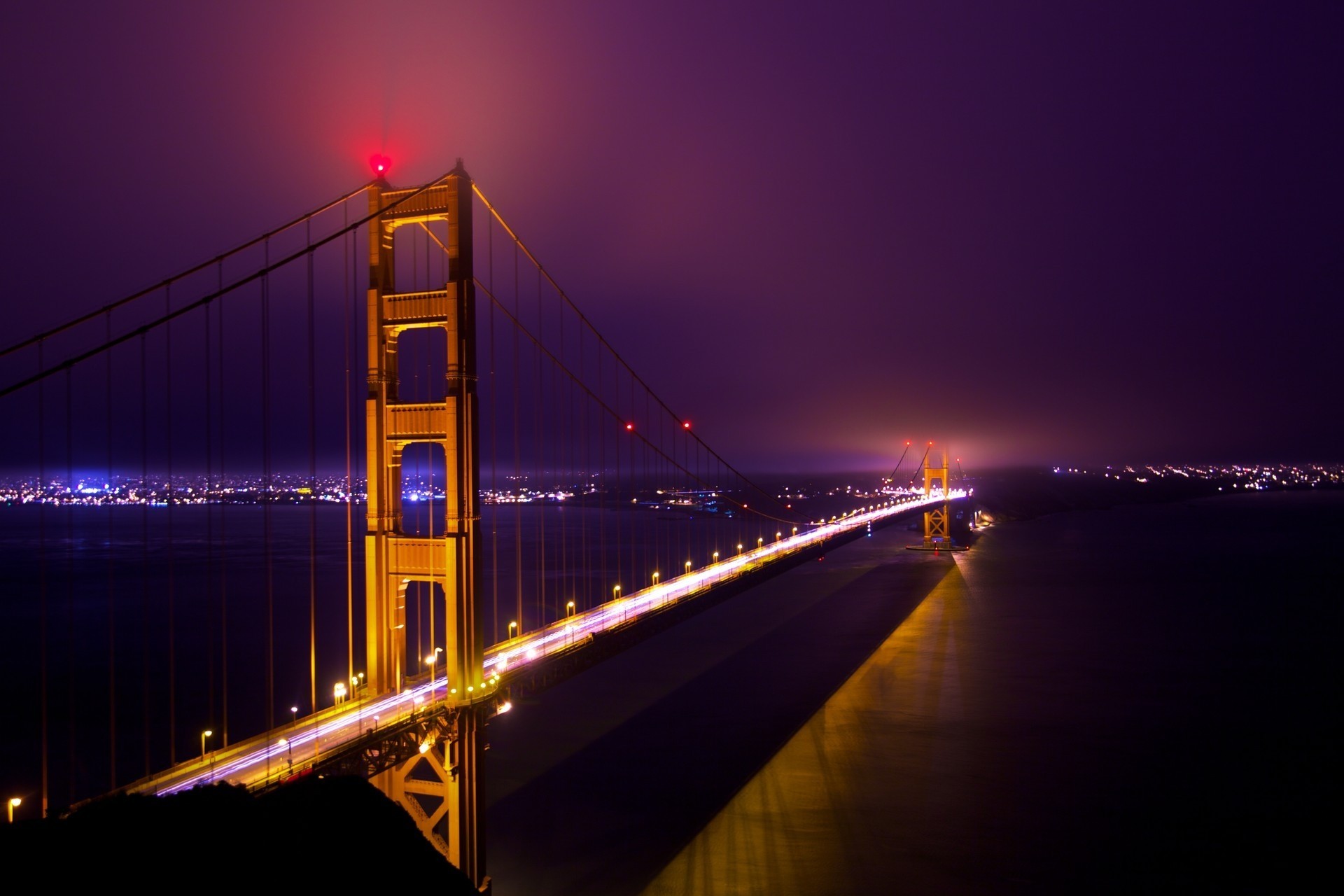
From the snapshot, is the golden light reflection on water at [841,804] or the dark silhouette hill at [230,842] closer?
the dark silhouette hill at [230,842]

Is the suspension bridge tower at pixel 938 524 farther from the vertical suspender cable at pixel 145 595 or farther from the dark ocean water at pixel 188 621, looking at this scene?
the vertical suspender cable at pixel 145 595

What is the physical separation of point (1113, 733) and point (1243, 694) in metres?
6.19

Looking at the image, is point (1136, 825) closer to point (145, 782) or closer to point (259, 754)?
point (259, 754)

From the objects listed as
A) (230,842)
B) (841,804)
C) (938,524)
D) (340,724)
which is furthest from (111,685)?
(938,524)

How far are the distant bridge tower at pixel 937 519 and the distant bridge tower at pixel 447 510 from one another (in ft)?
160

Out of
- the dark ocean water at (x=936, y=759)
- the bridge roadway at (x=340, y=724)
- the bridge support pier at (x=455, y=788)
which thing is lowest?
the dark ocean water at (x=936, y=759)

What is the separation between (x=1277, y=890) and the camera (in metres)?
9.61

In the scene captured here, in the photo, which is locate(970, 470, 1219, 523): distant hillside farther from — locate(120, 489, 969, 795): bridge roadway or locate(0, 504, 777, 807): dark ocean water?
locate(120, 489, 969, 795): bridge roadway

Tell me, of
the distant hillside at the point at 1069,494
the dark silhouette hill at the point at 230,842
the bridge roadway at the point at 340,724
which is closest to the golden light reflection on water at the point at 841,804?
the bridge roadway at the point at 340,724

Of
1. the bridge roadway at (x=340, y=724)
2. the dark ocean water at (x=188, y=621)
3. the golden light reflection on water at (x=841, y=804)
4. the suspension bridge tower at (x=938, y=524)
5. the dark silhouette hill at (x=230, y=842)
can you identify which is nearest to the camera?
the dark silhouette hill at (x=230, y=842)

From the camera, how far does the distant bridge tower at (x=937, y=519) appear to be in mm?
54716

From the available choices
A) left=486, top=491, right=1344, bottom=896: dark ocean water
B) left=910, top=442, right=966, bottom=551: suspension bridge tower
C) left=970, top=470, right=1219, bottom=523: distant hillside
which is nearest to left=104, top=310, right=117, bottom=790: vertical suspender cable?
left=486, top=491, right=1344, bottom=896: dark ocean water

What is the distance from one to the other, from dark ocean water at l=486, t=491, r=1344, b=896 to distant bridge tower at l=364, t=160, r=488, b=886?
77.2 inches

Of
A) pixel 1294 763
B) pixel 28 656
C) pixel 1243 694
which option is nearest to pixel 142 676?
pixel 28 656
